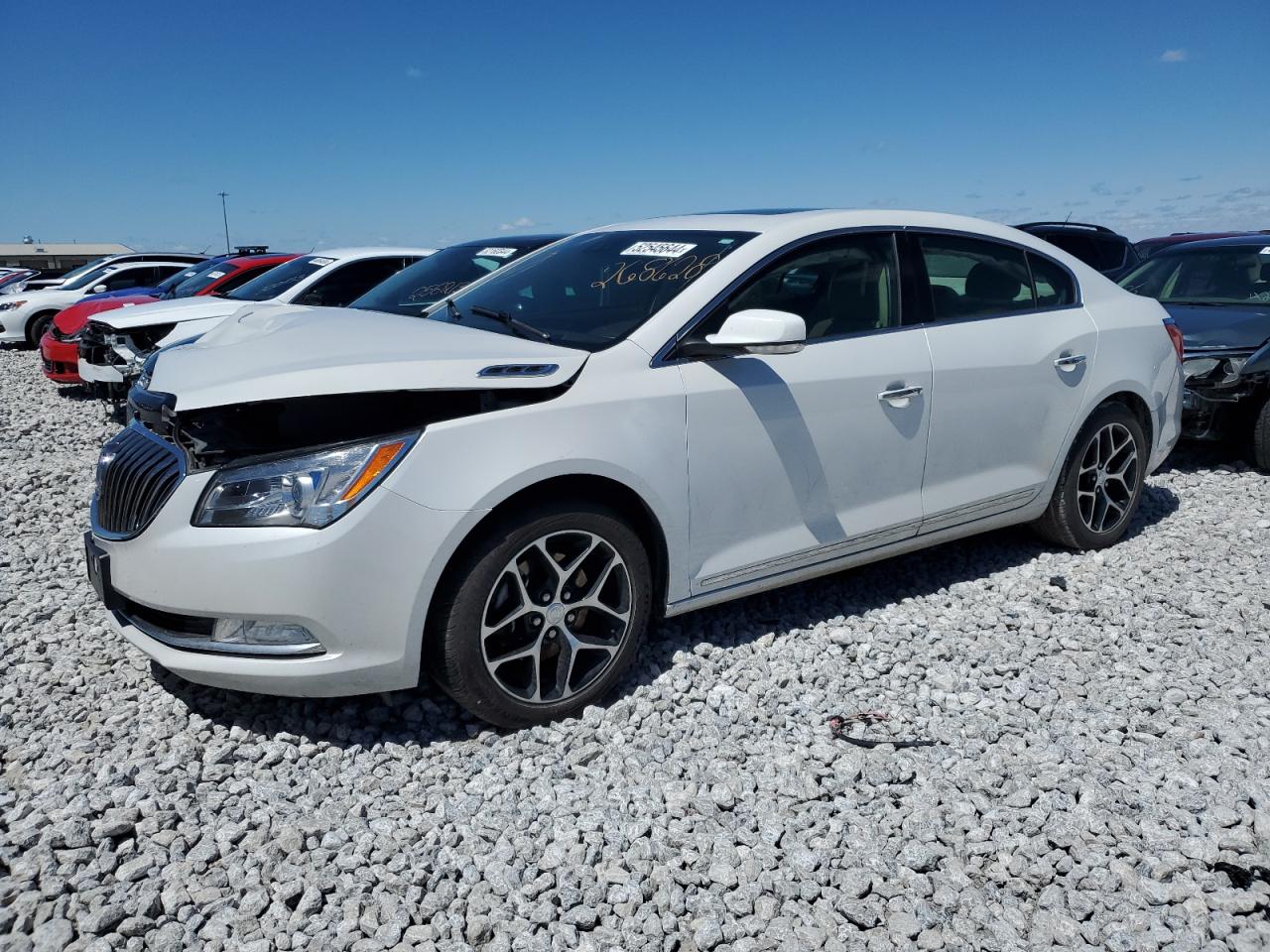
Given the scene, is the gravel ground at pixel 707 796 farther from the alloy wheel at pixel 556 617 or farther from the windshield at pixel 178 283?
the windshield at pixel 178 283

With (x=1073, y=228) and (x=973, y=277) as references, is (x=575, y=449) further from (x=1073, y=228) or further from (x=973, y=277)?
(x=1073, y=228)

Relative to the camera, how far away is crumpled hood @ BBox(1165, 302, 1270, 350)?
6.80 meters

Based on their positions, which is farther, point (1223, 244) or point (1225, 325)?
point (1223, 244)

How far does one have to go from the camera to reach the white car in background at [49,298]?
50.6 ft

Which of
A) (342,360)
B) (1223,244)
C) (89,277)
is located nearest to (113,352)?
(342,360)

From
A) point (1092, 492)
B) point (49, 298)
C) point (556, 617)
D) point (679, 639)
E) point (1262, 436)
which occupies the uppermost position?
point (49, 298)

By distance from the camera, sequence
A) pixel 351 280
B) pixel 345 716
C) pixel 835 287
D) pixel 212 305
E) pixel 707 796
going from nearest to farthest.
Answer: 1. pixel 707 796
2. pixel 345 716
3. pixel 835 287
4. pixel 212 305
5. pixel 351 280

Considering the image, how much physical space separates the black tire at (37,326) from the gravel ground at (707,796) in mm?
13102

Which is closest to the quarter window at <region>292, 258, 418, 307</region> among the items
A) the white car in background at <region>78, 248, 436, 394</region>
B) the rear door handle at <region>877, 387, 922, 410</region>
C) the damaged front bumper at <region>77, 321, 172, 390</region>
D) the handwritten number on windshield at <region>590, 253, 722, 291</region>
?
the white car in background at <region>78, 248, 436, 394</region>

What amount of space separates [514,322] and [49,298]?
1513 centimetres

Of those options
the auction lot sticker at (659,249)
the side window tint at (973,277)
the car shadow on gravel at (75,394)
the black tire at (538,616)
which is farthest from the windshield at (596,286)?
the car shadow on gravel at (75,394)

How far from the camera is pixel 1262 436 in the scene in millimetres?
6695

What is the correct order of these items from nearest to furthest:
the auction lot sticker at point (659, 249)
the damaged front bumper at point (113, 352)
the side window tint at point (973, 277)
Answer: the auction lot sticker at point (659, 249) → the side window tint at point (973, 277) → the damaged front bumper at point (113, 352)

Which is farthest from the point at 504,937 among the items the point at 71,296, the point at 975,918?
the point at 71,296
